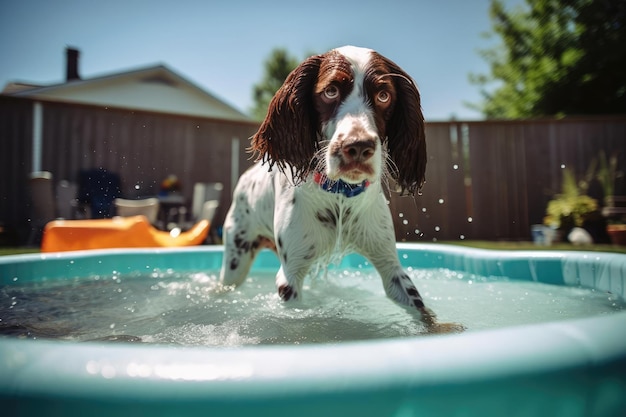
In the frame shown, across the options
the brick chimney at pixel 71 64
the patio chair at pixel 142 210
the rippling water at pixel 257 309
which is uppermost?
the brick chimney at pixel 71 64

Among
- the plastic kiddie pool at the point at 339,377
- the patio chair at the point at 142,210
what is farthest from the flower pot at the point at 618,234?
the patio chair at the point at 142,210

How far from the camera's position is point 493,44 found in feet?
67.5

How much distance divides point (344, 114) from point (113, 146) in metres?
9.16

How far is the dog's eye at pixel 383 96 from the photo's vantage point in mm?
1852

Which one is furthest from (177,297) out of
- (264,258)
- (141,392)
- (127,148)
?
(127,148)

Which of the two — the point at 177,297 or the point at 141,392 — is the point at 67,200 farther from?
the point at 141,392

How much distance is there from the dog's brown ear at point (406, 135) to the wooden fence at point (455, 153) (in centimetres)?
715

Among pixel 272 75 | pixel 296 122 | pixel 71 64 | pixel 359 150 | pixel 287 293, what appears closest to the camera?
pixel 359 150

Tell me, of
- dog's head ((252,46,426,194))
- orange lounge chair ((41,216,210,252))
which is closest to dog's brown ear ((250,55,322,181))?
dog's head ((252,46,426,194))

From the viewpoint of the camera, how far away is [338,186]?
2.02 metres

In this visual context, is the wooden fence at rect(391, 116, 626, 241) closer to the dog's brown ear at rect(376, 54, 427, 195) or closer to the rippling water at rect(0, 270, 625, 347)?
the rippling water at rect(0, 270, 625, 347)

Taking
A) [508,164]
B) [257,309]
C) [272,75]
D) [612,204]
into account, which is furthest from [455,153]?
[272,75]

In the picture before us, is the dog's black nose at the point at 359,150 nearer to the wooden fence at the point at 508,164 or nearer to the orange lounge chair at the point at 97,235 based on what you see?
the orange lounge chair at the point at 97,235

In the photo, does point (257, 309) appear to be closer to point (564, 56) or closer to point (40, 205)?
point (40, 205)
